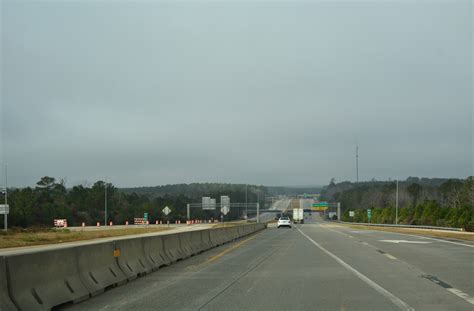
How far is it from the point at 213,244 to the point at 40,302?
2001 cm

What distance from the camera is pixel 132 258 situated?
15.3 metres

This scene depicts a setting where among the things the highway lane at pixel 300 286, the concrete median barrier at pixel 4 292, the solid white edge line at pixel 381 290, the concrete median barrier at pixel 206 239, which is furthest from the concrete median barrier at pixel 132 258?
the concrete median barrier at pixel 206 239

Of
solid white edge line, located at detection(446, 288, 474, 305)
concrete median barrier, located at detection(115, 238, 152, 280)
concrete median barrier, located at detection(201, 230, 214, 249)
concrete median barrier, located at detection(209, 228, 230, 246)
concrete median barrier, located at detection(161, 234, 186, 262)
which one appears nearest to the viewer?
solid white edge line, located at detection(446, 288, 474, 305)

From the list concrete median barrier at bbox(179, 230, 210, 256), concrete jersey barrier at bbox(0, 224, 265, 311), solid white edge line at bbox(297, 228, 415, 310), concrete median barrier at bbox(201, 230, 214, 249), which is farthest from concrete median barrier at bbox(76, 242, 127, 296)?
concrete median barrier at bbox(201, 230, 214, 249)

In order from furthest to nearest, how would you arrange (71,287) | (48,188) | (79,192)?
(48,188), (79,192), (71,287)

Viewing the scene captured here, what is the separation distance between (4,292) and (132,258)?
671 centimetres

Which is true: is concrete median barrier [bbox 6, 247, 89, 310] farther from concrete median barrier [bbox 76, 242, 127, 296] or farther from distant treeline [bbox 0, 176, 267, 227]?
distant treeline [bbox 0, 176, 267, 227]

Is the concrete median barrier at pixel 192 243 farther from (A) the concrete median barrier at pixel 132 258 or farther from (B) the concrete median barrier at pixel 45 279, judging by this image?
(B) the concrete median barrier at pixel 45 279

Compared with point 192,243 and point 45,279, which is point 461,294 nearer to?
point 45,279

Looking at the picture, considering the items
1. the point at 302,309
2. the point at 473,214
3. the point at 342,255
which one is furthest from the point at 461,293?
the point at 473,214

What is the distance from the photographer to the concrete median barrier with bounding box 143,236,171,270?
16938 mm

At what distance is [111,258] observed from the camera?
13602 millimetres

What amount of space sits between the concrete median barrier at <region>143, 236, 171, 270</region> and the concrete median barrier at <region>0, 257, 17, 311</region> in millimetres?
8045

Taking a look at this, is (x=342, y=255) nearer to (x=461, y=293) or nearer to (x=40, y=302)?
(x=461, y=293)
